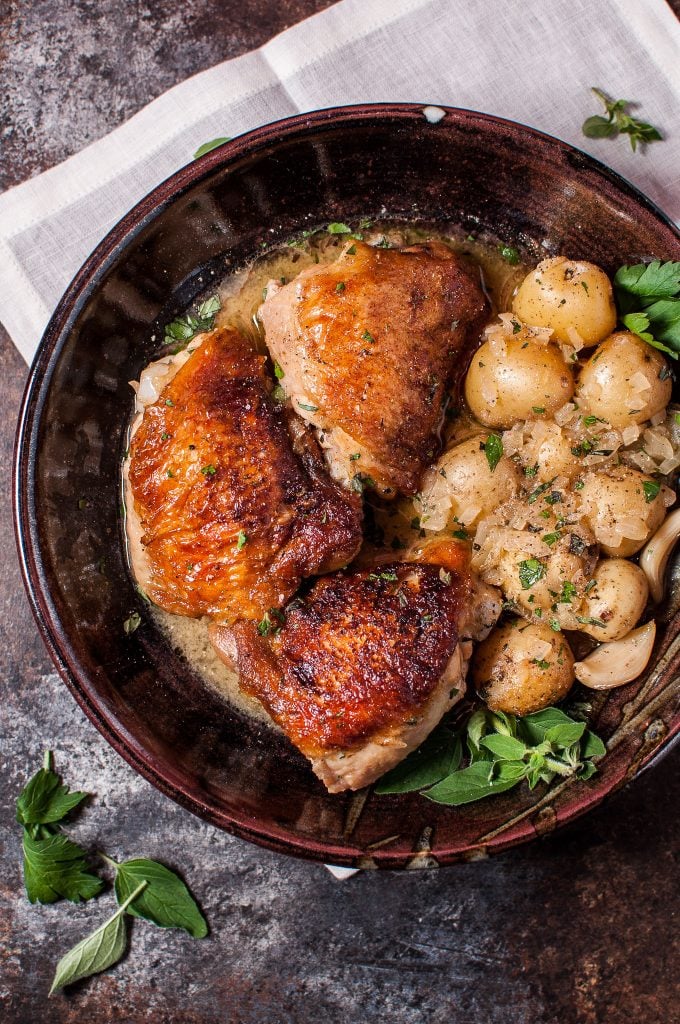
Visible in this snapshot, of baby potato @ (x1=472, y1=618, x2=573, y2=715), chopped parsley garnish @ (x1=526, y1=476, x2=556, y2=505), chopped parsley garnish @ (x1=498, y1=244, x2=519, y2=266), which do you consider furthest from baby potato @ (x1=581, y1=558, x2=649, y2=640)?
chopped parsley garnish @ (x1=498, y1=244, x2=519, y2=266)

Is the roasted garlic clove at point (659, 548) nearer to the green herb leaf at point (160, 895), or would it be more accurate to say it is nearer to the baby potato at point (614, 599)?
the baby potato at point (614, 599)

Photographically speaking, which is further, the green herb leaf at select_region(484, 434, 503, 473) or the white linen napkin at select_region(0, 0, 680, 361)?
the white linen napkin at select_region(0, 0, 680, 361)

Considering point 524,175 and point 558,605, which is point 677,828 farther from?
point 524,175

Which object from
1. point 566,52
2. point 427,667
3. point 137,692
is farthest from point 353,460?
point 566,52

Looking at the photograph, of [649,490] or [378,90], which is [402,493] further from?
[378,90]

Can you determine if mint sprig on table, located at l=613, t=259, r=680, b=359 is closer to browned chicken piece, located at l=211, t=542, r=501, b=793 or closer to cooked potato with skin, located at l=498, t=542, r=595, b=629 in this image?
cooked potato with skin, located at l=498, t=542, r=595, b=629

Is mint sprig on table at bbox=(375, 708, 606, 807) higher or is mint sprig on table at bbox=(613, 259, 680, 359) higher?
mint sprig on table at bbox=(613, 259, 680, 359)
